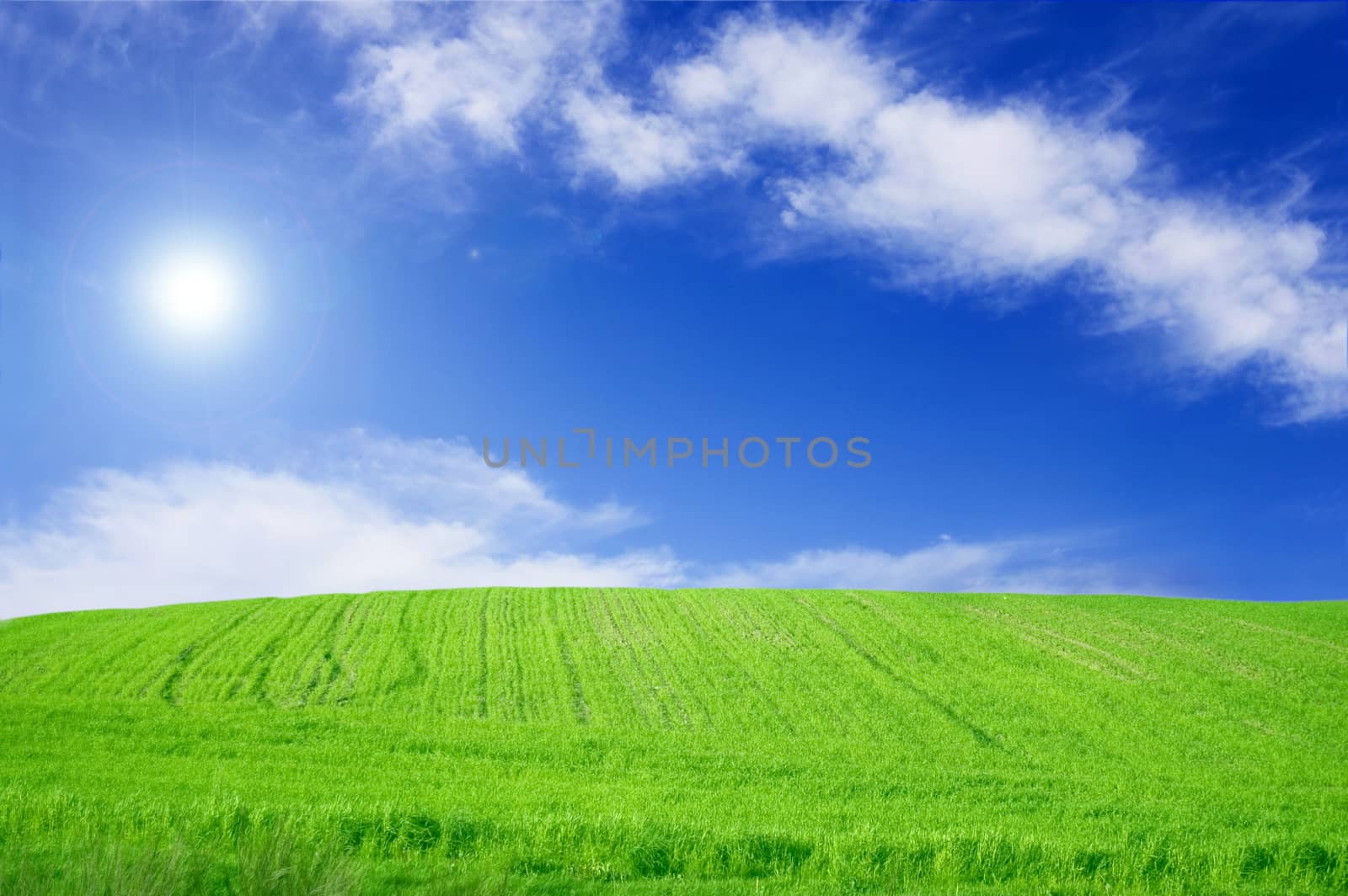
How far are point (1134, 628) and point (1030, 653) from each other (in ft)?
24.3

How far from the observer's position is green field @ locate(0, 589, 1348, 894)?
10.1 metres

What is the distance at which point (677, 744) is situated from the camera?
22125 mm

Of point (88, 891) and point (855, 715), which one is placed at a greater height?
point (88, 891)

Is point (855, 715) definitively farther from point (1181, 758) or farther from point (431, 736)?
point (431, 736)

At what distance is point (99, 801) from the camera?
12461mm

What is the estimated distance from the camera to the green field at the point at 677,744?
10.1 metres

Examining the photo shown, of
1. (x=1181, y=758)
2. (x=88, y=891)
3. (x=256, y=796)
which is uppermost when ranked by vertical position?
Answer: (x=88, y=891)

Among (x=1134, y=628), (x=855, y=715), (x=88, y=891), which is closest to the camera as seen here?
(x=88, y=891)

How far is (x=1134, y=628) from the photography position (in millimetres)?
37312

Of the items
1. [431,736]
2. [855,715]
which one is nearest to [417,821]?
[431,736]

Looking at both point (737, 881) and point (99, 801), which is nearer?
point (737, 881)

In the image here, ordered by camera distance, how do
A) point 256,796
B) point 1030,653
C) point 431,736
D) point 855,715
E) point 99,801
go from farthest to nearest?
point 1030,653, point 855,715, point 431,736, point 256,796, point 99,801

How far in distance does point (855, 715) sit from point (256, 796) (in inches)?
644

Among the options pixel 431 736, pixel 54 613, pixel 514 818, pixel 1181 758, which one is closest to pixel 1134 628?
pixel 1181 758
